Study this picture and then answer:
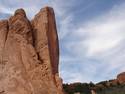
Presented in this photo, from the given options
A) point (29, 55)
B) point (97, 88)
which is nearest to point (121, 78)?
point (97, 88)

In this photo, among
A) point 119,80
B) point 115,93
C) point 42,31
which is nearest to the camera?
point 42,31

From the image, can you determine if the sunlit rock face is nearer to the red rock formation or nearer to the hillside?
the hillside

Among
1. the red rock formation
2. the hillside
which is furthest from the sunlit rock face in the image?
the red rock formation

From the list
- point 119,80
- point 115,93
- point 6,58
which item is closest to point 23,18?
point 6,58

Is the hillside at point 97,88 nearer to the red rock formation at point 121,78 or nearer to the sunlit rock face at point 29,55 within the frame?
the red rock formation at point 121,78

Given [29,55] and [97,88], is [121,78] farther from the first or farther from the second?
[29,55]

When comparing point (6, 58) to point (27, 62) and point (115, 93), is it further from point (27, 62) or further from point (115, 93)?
point (115, 93)

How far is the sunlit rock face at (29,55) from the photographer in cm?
1994

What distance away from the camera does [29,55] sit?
2077cm

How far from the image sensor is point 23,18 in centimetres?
2156

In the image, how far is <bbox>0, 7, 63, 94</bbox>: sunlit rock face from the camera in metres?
19.9

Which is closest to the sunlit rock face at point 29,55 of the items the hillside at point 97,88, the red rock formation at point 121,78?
the hillside at point 97,88

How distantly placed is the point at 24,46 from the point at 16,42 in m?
0.65

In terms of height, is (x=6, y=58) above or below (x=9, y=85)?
above
